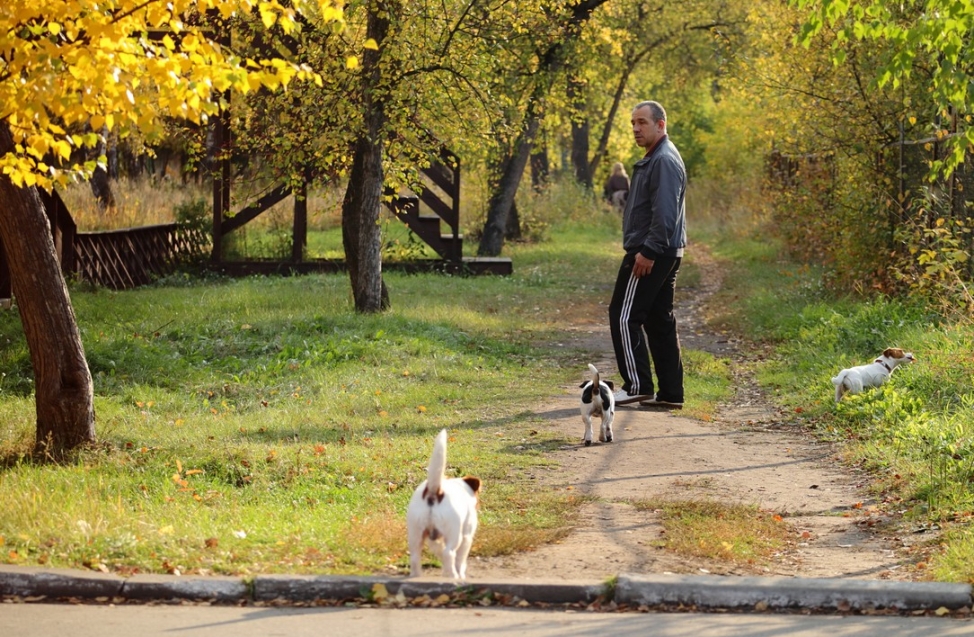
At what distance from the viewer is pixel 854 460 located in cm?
914

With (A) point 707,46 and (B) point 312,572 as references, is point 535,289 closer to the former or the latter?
(B) point 312,572

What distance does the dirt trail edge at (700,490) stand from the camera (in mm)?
6383

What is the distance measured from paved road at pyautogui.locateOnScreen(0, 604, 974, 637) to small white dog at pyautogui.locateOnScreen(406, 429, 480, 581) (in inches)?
11.8

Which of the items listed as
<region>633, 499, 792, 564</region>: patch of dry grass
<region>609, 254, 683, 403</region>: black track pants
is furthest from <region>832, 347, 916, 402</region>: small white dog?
<region>633, 499, 792, 564</region>: patch of dry grass

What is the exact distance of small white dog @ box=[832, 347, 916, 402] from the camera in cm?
1092

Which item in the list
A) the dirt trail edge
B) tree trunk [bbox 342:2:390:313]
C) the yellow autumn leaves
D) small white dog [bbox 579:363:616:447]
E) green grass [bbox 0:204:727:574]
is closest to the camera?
the yellow autumn leaves

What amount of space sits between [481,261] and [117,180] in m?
7.96

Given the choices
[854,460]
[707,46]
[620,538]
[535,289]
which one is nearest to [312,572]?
[620,538]

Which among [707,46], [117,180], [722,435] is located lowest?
[722,435]

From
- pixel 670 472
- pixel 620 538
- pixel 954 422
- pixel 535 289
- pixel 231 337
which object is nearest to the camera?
pixel 620 538

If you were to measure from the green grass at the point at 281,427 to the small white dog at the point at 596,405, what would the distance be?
361 mm

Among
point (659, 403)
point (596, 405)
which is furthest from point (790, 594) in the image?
point (659, 403)

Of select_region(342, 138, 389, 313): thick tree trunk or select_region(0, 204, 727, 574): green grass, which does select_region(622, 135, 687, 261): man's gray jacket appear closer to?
select_region(0, 204, 727, 574): green grass

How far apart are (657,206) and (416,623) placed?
5662 mm
